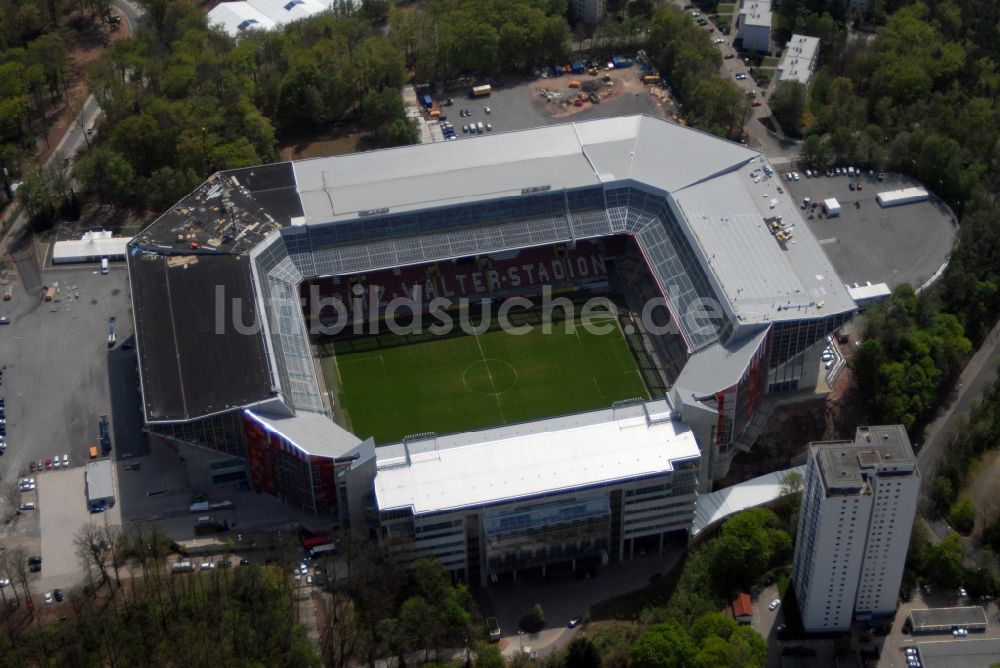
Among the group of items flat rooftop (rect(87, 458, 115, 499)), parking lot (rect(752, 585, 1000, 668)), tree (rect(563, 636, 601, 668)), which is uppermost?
flat rooftop (rect(87, 458, 115, 499))

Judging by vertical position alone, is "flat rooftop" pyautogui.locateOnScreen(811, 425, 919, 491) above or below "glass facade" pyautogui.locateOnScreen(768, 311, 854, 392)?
above

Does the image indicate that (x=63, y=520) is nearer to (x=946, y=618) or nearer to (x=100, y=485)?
(x=100, y=485)

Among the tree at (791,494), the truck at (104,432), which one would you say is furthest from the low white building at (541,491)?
the truck at (104,432)

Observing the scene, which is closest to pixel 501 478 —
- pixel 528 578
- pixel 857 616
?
pixel 528 578

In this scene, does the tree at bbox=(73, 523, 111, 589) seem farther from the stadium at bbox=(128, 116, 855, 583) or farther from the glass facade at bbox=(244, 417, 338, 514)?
the glass facade at bbox=(244, 417, 338, 514)

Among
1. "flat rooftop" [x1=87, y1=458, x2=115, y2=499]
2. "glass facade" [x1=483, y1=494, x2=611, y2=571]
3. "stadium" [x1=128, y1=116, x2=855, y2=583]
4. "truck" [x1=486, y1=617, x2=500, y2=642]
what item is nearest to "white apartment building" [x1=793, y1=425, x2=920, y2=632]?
"stadium" [x1=128, y1=116, x2=855, y2=583]

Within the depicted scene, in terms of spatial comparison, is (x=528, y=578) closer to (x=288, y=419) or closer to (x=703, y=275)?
(x=288, y=419)

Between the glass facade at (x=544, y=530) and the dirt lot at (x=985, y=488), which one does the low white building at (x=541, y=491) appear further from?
the dirt lot at (x=985, y=488)

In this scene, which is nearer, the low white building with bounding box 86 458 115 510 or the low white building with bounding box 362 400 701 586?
the low white building with bounding box 362 400 701 586
